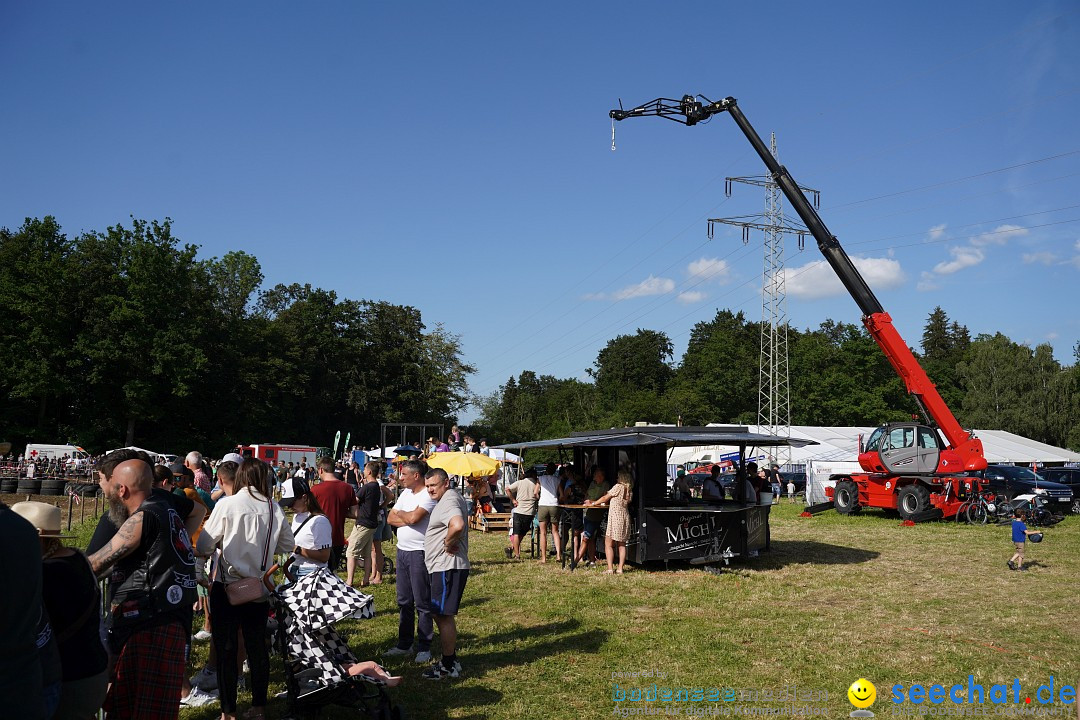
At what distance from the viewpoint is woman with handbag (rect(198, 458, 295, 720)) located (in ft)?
17.6

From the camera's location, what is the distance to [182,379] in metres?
50.7

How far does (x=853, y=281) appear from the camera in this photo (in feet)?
67.3

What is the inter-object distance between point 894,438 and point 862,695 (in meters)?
18.6

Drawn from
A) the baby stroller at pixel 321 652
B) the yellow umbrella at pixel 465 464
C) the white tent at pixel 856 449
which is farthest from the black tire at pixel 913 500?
the baby stroller at pixel 321 652

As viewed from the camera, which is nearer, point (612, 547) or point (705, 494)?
point (612, 547)

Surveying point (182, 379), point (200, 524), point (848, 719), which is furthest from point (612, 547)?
point (182, 379)

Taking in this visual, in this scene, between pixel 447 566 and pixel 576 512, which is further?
pixel 576 512

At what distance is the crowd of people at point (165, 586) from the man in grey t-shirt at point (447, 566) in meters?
0.01

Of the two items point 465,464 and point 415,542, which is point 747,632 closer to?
point 415,542

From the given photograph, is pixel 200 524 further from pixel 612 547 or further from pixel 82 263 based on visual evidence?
pixel 82 263

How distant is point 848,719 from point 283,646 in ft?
13.6

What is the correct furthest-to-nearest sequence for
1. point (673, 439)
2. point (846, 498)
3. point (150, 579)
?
1. point (846, 498)
2. point (673, 439)
3. point (150, 579)

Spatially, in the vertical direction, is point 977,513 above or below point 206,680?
above

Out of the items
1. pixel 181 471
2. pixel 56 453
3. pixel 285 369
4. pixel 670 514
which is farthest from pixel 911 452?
pixel 285 369
